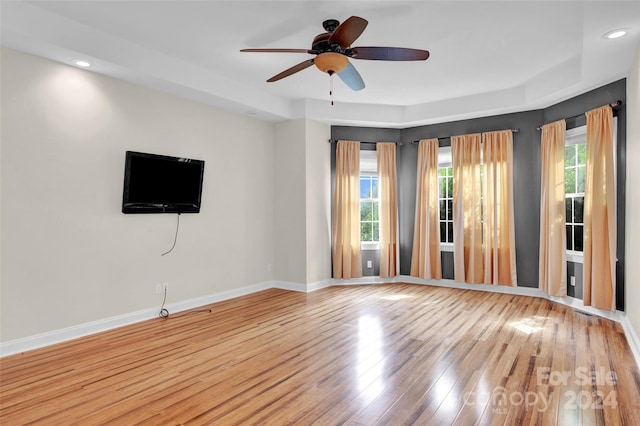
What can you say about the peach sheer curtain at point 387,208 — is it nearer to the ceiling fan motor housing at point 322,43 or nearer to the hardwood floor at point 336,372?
the hardwood floor at point 336,372

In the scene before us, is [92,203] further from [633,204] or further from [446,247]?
[633,204]

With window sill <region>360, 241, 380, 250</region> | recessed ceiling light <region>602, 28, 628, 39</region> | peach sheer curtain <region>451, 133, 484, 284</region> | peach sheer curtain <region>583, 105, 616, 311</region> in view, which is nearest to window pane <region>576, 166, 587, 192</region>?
peach sheer curtain <region>583, 105, 616, 311</region>

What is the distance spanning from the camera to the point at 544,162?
5.27m

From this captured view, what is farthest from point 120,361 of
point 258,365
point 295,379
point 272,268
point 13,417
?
point 272,268

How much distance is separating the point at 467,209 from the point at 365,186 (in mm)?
1759

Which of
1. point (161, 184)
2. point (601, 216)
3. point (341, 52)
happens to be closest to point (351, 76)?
point (341, 52)

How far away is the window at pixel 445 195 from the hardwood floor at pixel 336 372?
196 cm

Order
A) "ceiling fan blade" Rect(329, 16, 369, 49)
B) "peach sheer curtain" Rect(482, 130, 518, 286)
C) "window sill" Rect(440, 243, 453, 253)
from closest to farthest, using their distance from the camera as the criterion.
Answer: "ceiling fan blade" Rect(329, 16, 369, 49) < "peach sheer curtain" Rect(482, 130, 518, 286) < "window sill" Rect(440, 243, 453, 253)

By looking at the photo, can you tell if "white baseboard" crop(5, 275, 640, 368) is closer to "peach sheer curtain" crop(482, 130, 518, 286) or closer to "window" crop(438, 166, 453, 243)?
"peach sheer curtain" crop(482, 130, 518, 286)

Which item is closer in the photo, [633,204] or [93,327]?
[633,204]

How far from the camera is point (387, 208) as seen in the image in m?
6.59

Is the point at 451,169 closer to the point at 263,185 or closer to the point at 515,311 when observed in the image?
the point at 515,311

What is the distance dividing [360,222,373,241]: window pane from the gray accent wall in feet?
1.83

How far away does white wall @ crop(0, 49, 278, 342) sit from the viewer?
136 inches
